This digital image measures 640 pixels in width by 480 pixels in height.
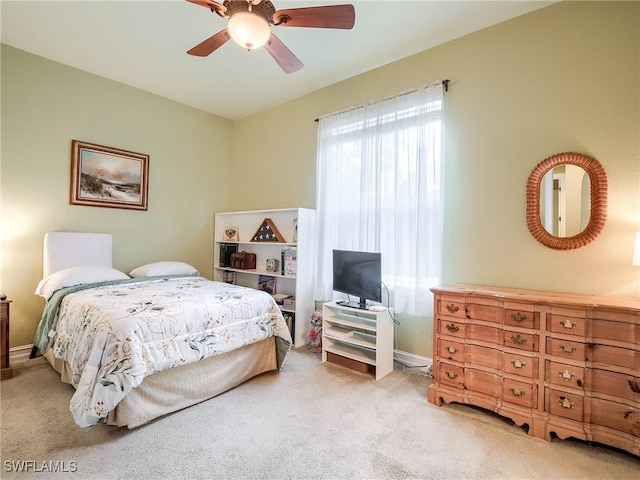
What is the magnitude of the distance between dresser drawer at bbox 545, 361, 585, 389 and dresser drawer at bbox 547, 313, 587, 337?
0.67 feet

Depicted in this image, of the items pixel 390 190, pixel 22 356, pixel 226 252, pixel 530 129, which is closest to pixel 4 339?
pixel 22 356

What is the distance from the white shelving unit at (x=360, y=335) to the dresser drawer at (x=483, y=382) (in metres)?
0.73

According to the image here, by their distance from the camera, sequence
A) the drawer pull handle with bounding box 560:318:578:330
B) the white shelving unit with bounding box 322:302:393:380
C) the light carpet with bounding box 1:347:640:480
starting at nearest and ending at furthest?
the light carpet with bounding box 1:347:640:480 < the drawer pull handle with bounding box 560:318:578:330 < the white shelving unit with bounding box 322:302:393:380

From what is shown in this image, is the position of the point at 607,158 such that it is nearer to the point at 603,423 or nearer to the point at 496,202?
the point at 496,202

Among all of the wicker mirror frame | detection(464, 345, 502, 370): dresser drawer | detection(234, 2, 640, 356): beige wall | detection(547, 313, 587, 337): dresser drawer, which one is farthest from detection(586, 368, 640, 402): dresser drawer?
the wicker mirror frame

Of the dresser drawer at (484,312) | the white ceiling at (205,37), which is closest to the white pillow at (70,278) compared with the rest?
the white ceiling at (205,37)

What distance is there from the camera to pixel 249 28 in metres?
1.75

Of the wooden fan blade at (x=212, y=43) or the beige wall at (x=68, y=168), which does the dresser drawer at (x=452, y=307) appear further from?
the beige wall at (x=68, y=168)

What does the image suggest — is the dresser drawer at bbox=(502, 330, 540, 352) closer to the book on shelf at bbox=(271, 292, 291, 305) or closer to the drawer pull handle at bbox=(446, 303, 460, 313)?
the drawer pull handle at bbox=(446, 303, 460, 313)

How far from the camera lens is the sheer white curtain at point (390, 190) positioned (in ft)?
9.15

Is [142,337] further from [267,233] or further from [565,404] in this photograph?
[565,404]

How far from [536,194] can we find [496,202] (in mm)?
277

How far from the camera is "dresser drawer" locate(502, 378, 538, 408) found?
1.96m

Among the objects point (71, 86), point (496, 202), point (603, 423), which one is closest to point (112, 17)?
point (71, 86)
